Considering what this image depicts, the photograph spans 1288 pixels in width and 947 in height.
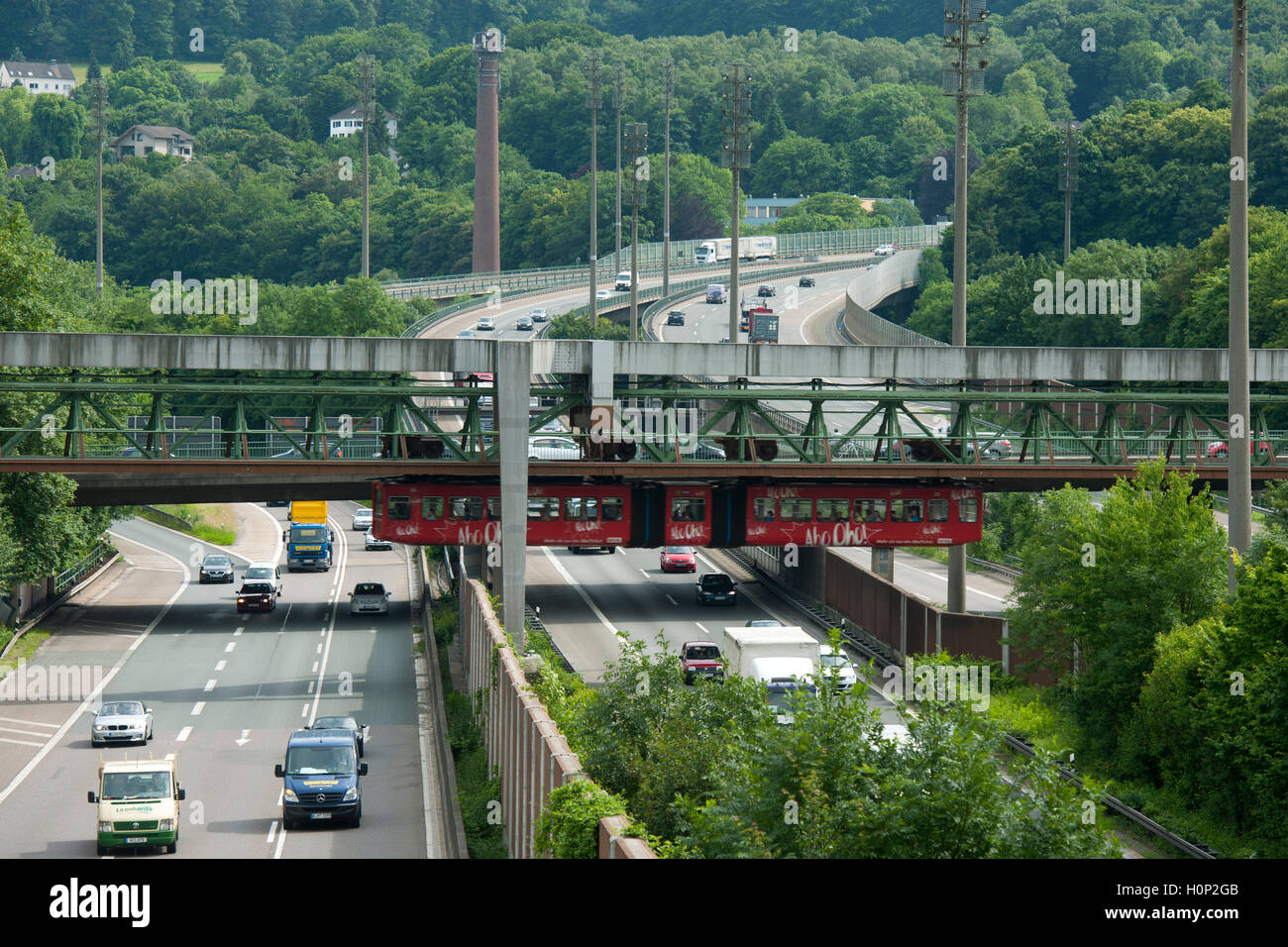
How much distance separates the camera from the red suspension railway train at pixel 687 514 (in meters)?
50.2

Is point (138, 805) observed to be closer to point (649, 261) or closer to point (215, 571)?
point (215, 571)

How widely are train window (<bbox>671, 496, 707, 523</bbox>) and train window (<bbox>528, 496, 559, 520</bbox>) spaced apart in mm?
3585

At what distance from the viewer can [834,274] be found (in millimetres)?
151750

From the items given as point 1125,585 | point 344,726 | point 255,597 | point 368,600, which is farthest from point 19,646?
point 1125,585

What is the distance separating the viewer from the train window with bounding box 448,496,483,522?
50.2 metres

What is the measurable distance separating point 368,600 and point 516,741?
110ft

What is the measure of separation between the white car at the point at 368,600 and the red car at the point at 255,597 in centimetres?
322

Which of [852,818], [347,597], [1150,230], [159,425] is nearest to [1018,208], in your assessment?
[1150,230]

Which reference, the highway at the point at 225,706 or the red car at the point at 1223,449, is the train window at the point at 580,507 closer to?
the highway at the point at 225,706

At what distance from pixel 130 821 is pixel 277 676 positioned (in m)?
20.7

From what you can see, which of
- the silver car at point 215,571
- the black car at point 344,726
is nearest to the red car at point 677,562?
the silver car at point 215,571

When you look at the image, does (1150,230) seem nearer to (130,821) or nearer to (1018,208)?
(1018,208)

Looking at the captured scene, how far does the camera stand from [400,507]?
49906mm

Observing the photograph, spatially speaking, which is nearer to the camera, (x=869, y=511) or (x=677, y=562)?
(x=869, y=511)
